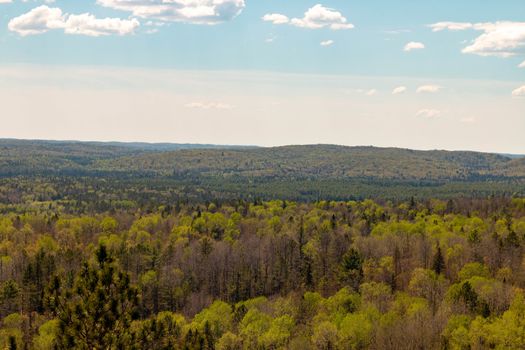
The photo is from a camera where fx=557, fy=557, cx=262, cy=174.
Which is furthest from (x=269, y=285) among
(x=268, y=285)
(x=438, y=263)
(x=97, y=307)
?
(x=97, y=307)

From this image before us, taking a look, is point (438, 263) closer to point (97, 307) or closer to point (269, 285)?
point (269, 285)

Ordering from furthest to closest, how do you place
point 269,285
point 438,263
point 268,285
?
point 269,285, point 268,285, point 438,263

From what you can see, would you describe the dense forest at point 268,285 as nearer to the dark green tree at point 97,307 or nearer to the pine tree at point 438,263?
the dark green tree at point 97,307

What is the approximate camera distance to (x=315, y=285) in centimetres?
14188

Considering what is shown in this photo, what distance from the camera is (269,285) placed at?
14675cm

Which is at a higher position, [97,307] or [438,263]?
[97,307]

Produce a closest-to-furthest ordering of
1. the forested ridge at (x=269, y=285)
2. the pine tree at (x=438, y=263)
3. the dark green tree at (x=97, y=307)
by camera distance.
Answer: the dark green tree at (x=97, y=307) < the forested ridge at (x=269, y=285) < the pine tree at (x=438, y=263)

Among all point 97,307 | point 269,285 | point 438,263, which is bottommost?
point 269,285

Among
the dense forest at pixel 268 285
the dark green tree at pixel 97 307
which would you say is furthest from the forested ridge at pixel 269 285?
the dense forest at pixel 268 285

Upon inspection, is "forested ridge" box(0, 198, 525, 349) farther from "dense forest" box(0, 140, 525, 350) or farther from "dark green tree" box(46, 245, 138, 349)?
"dense forest" box(0, 140, 525, 350)

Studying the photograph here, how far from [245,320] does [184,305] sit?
133 feet

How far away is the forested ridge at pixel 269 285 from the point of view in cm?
3372

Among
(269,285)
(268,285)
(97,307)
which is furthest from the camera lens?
(269,285)

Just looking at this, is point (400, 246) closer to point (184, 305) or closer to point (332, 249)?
point (332, 249)
